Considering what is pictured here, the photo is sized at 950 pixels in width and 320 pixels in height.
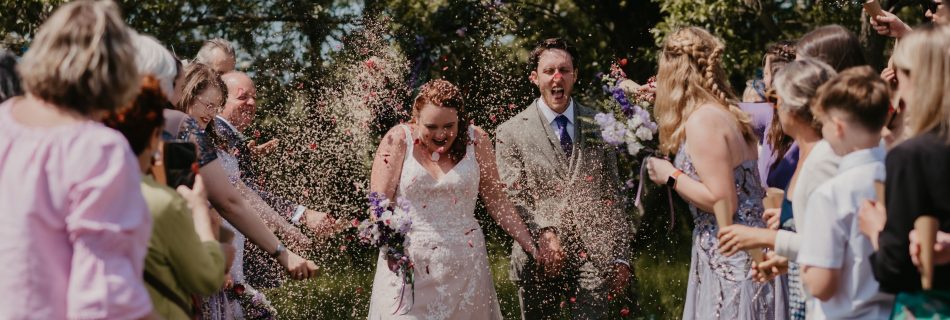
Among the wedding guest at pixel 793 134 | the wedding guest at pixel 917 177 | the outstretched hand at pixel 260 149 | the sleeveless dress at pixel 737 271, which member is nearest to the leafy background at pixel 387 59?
the outstretched hand at pixel 260 149

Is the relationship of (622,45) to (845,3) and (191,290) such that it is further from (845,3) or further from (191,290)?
(191,290)

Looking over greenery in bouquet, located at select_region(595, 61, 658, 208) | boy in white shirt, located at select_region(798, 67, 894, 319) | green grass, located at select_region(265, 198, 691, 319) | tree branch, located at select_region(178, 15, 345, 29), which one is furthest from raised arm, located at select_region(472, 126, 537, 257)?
tree branch, located at select_region(178, 15, 345, 29)

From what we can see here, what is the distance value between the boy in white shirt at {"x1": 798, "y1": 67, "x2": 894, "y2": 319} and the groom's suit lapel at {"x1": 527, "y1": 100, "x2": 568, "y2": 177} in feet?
10.00

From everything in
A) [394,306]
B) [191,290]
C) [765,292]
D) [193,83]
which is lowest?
[394,306]

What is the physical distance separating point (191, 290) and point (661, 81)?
96.8 inches

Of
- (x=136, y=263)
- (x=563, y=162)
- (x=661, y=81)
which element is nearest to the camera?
(x=136, y=263)

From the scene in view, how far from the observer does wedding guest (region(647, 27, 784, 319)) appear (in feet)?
15.3

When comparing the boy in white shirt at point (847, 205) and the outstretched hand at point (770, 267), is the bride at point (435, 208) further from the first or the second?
the boy in white shirt at point (847, 205)

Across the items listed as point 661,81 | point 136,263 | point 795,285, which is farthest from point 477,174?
point 136,263

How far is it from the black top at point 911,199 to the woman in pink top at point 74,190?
2.02 meters

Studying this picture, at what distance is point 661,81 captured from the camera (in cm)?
498

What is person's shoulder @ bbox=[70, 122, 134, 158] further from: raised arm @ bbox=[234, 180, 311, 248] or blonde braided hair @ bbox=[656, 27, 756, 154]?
raised arm @ bbox=[234, 180, 311, 248]

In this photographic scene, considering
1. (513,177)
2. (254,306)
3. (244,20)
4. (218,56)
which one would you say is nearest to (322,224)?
(254,306)

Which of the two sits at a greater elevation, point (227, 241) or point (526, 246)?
point (227, 241)
